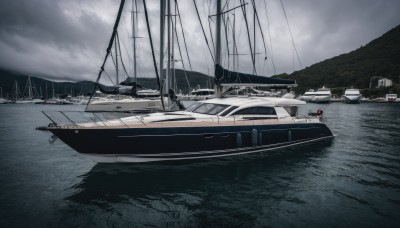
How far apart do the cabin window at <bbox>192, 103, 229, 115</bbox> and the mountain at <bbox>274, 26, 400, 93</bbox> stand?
3677 inches

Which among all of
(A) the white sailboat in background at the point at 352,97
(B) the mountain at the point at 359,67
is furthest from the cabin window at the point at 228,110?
(B) the mountain at the point at 359,67

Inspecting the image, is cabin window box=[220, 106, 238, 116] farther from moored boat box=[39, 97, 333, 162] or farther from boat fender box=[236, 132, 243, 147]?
boat fender box=[236, 132, 243, 147]

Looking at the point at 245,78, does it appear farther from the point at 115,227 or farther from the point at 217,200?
the point at 115,227

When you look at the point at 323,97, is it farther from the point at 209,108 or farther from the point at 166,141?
the point at 166,141

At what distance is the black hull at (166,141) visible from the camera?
26.6 ft

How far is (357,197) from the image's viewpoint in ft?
21.9

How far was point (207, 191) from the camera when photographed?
23.2 feet

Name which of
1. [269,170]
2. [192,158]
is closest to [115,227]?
[192,158]

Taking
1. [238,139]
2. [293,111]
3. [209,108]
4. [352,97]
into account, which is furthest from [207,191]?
[352,97]

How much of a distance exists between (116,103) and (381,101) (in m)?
77.0

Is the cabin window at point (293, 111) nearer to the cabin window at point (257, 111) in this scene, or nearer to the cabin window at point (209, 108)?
the cabin window at point (257, 111)

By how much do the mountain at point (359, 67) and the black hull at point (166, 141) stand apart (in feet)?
306

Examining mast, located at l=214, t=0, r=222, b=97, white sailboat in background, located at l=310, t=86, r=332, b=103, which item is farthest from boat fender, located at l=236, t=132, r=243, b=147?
white sailboat in background, located at l=310, t=86, r=332, b=103

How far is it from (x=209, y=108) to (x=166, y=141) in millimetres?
3159
